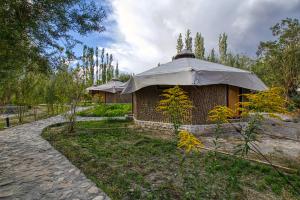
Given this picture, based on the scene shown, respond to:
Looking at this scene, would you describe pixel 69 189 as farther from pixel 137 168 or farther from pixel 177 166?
pixel 177 166

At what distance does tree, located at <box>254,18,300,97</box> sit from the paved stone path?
20125 mm

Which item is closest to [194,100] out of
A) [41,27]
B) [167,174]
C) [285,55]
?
[167,174]

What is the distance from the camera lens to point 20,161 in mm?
4781

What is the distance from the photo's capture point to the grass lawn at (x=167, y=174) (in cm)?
315

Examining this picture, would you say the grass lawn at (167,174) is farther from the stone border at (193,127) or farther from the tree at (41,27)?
the tree at (41,27)

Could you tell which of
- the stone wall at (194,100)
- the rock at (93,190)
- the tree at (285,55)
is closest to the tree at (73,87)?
the stone wall at (194,100)

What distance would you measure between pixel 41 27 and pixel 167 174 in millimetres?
3710

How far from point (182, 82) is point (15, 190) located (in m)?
5.57

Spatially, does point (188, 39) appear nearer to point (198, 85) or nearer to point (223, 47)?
point (223, 47)

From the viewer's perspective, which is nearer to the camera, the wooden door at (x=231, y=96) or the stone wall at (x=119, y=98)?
the wooden door at (x=231, y=96)

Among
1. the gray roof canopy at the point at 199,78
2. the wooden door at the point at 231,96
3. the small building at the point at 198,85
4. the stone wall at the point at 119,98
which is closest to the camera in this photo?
the gray roof canopy at the point at 199,78

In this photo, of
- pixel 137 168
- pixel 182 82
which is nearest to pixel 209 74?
pixel 182 82

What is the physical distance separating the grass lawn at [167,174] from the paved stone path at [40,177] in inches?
8.7

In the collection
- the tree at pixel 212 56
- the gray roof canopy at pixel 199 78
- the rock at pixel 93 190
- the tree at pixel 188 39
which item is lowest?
the rock at pixel 93 190
